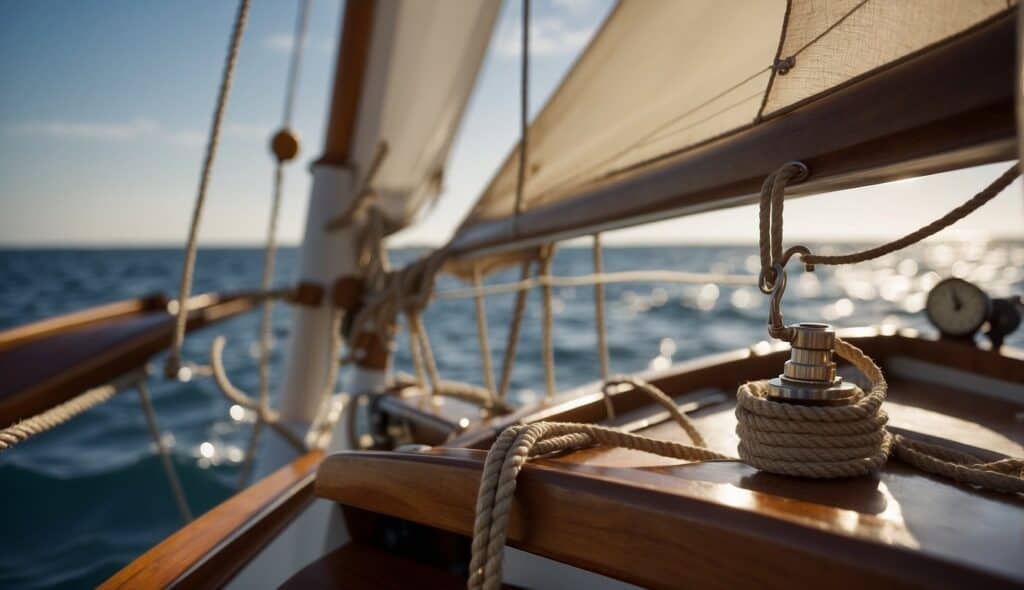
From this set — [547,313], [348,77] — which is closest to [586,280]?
[547,313]

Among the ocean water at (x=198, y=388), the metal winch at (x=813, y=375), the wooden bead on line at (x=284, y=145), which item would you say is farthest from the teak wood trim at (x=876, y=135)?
the wooden bead on line at (x=284, y=145)

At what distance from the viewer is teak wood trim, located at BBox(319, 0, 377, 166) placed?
155cm

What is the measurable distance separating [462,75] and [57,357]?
1.00 m

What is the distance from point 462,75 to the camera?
1.64 metres

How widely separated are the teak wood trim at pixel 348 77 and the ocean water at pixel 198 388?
0.30 metres

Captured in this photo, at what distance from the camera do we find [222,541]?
0.74 metres

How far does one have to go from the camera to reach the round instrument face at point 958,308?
1.12m

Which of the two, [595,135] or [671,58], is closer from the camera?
[671,58]

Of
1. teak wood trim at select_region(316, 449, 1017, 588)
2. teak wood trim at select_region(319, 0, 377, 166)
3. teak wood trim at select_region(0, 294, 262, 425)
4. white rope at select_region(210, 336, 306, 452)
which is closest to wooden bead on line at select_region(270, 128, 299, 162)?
teak wood trim at select_region(319, 0, 377, 166)

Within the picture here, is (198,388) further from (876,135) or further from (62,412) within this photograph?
(876,135)

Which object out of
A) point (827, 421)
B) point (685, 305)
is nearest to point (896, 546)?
point (827, 421)

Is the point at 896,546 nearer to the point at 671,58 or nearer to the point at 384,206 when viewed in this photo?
the point at 671,58

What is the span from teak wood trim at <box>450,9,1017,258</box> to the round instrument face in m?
0.64

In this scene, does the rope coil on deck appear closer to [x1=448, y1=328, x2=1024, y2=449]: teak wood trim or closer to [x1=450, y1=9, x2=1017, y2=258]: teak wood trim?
[x1=450, y1=9, x2=1017, y2=258]: teak wood trim
